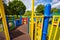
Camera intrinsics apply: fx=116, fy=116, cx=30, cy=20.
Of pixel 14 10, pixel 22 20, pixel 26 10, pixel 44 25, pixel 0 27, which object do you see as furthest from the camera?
pixel 26 10

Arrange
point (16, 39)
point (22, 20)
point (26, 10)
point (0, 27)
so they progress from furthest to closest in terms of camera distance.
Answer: point (26, 10) < point (22, 20) < point (0, 27) < point (16, 39)

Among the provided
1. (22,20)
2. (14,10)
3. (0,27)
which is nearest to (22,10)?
(14,10)

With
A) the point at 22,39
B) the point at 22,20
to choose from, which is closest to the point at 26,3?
the point at 22,20

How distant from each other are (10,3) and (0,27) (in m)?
7.73

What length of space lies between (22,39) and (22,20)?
3683 millimetres

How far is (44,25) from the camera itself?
1571 millimetres

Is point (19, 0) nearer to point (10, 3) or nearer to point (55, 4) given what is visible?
point (10, 3)

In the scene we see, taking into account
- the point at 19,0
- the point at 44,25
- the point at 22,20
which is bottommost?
the point at 22,20

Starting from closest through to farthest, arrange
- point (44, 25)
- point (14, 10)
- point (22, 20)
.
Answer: point (44, 25) → point (22, 20) → point (14, 10)

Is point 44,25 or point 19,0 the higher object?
point 19,0

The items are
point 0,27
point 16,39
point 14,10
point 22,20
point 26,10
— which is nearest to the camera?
point 16,39

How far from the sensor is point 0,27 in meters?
3.89

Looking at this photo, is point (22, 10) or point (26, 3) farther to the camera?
point (26, 3)

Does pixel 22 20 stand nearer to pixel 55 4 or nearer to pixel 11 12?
pixel 11 12
